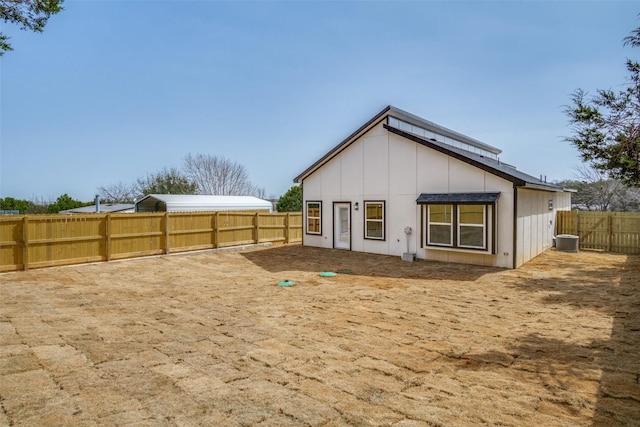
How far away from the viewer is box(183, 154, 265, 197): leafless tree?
39.1m

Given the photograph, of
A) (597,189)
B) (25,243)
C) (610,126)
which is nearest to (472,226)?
(610,126)

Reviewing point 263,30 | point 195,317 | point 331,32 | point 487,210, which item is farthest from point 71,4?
point 487,210

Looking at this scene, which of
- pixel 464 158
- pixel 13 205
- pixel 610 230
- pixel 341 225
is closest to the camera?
pixel 464 158

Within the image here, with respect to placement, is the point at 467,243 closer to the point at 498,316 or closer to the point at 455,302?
the point at 455,302

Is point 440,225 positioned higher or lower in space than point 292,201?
lower

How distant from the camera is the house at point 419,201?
11.1 metres

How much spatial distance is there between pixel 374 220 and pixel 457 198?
3607 mm

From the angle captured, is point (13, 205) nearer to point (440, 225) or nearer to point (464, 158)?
point (440, 225)

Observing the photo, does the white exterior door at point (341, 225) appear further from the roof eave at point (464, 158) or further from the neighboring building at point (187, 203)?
the neighboring building at point (187, 203)

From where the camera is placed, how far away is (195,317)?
627 centimetres

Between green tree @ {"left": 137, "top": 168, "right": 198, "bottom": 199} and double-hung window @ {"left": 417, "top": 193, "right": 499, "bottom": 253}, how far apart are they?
2855 centimetres

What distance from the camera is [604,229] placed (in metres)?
14.9

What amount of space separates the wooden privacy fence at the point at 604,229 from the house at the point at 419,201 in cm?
112

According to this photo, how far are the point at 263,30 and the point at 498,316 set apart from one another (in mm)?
12452
